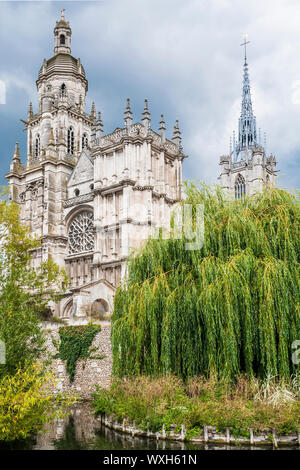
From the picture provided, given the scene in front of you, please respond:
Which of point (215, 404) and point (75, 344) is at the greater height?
point (75, 344)

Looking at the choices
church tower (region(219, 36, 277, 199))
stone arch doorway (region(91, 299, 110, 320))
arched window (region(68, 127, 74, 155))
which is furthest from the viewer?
church tower (region(219, 36, 277, 199))

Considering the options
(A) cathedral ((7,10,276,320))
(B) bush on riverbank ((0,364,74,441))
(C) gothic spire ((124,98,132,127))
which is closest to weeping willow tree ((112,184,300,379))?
(B) bush on riverbank ((0,364,74,441))

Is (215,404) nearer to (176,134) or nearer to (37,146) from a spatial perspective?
(176,134)

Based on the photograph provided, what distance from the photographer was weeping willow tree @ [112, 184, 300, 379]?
10.6 metres

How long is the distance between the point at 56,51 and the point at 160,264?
34.3 m

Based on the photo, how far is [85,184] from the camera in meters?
33.5

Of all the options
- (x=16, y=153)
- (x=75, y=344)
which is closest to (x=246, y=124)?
(x=16, y=153)

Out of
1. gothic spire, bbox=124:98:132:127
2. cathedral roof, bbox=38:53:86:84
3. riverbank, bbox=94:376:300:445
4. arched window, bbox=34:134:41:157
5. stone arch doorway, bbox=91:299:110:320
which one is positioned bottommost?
riverbank, bbox=94:376:300:445

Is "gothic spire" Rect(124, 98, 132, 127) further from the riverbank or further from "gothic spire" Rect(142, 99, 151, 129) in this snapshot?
Answer: the riverbank

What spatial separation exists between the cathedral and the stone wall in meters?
3.77

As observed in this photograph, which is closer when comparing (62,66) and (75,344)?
(75,344)

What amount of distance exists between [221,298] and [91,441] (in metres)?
4.55

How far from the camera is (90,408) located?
663 inches
